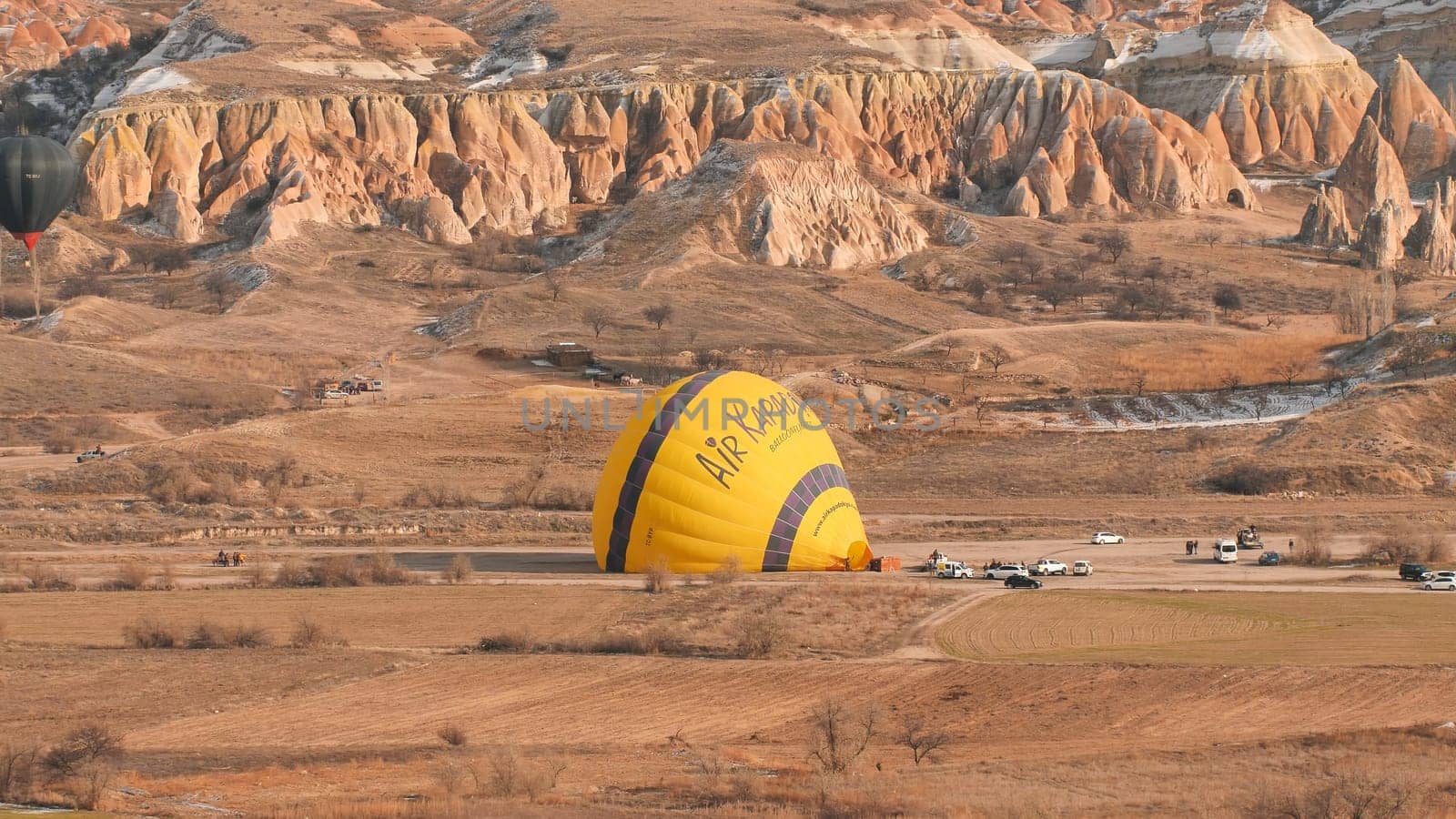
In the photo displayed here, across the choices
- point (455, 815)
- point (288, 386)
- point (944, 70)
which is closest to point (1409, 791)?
point (455, 815)

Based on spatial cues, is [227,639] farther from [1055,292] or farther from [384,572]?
[1055,292]

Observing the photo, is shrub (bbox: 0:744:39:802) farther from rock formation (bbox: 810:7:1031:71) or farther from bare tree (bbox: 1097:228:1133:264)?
rock formation (bbox: 810:7:1031:71)

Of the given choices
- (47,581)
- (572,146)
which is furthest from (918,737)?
(572,146)

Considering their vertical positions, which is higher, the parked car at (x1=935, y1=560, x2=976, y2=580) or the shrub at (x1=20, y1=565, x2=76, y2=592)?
the parked car at (x1=935, y1=560, x2=976, y2=580)

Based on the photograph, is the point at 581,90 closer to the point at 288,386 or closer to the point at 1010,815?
the point at 288,386

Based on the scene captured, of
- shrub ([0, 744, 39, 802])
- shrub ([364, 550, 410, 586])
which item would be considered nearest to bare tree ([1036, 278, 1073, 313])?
shrub ([364, 550, 410, 586])
